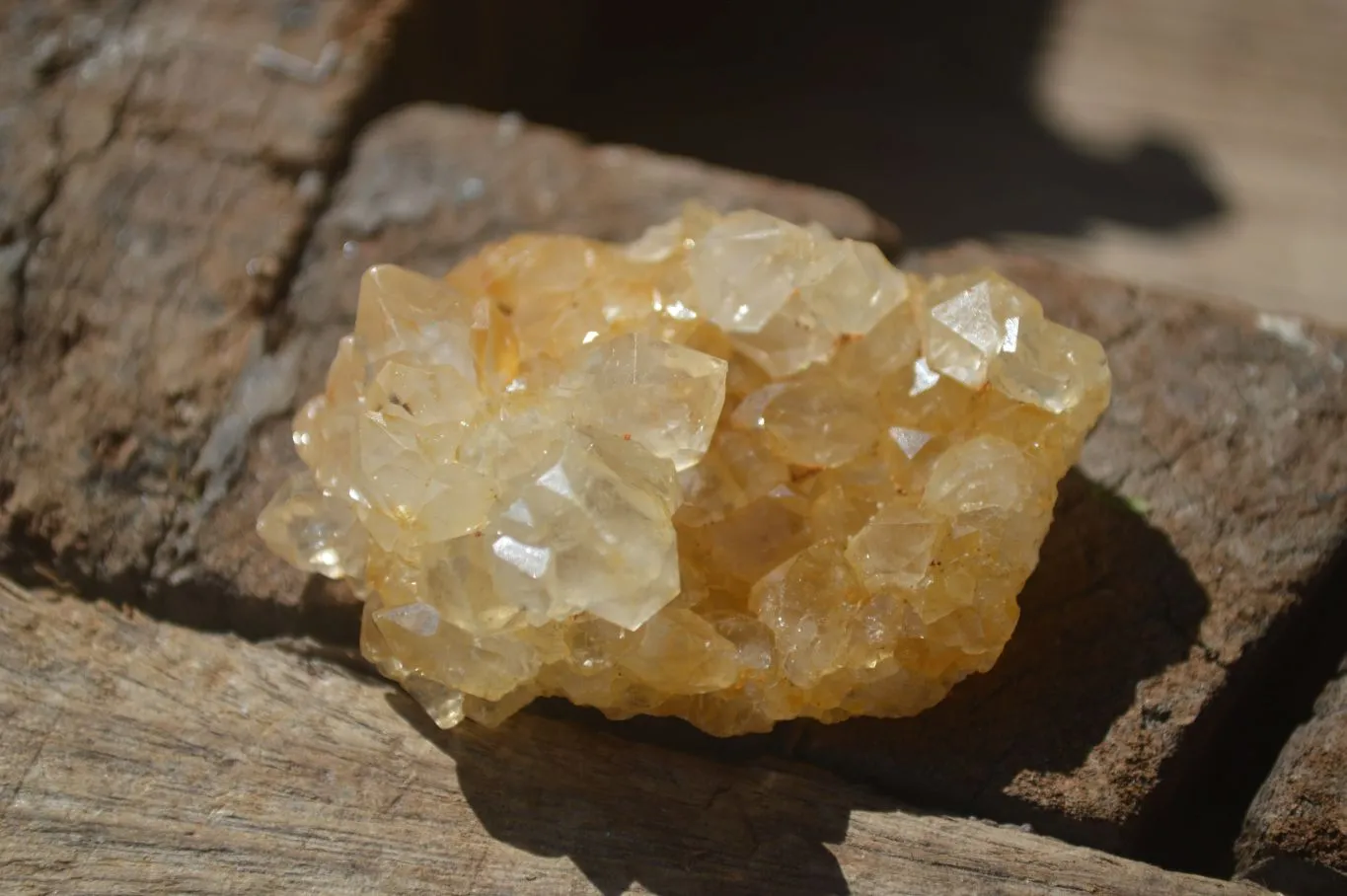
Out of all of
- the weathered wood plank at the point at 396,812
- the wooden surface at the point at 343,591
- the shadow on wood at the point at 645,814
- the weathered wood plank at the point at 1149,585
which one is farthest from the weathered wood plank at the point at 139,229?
the weathered wood plank at the point at 1149,585

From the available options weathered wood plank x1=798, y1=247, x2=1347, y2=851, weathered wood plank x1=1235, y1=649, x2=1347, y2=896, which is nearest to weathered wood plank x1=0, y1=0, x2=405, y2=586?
weathered wood plank x1=798, y1=247, x2=1347, y2=851

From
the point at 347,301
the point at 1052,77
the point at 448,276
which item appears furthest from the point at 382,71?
the point at 1052,77

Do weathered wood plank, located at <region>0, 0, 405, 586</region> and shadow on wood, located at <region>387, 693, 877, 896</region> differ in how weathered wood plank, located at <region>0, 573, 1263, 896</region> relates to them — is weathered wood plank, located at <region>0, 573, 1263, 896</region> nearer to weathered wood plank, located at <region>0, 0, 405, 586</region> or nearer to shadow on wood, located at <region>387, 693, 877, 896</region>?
shadow on wood, located at <region>387, 693, 877, 896</region>

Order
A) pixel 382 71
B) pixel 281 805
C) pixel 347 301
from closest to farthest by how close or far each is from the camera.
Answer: pixel 281 805, pixel 347 301, pixel 382 71

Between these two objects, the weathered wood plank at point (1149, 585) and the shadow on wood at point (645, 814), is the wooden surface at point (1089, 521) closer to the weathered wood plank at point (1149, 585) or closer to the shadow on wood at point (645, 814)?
the weathered wood plank at point (1149, 585)

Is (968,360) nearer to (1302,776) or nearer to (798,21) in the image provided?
(1302,776)
